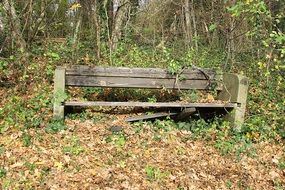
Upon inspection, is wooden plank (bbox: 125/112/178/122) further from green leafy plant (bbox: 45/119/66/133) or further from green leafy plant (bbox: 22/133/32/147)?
green leafy plant (bbox: 22/133/32/147)

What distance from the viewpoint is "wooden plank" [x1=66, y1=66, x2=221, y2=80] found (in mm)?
6672

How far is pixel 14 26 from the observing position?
838 centimetres

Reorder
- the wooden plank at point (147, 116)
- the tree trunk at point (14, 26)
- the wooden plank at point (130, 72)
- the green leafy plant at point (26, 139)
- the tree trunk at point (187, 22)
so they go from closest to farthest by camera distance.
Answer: the green leafy plant at point (26, 139) → the wooden plank at point (130, 72) → the wooden plank at point (147, 116) → the tree trunk at point (14, 26) → the tree trunk at point (187, 22)

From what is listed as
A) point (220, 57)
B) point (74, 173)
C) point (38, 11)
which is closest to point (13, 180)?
point (74, 173)

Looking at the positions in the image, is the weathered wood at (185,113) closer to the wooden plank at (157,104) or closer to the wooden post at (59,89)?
the wooden plank at (157,104)

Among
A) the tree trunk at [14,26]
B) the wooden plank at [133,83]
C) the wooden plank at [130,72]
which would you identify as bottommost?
the wooden plank at [133,83]

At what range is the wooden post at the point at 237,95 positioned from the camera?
22.5 feet

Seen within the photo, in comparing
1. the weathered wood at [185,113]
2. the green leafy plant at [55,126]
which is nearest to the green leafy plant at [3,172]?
the green leafy plant at [55,126]

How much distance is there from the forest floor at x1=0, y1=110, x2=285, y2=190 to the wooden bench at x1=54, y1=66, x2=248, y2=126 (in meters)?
0.50

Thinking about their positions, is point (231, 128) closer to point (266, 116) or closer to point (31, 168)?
point (266, 116)

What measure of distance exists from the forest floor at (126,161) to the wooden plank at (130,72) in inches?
33.8

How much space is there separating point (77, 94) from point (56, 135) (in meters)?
1.65

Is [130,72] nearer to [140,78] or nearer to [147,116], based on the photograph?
[140,78]

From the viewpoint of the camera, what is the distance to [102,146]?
6.02 meters
